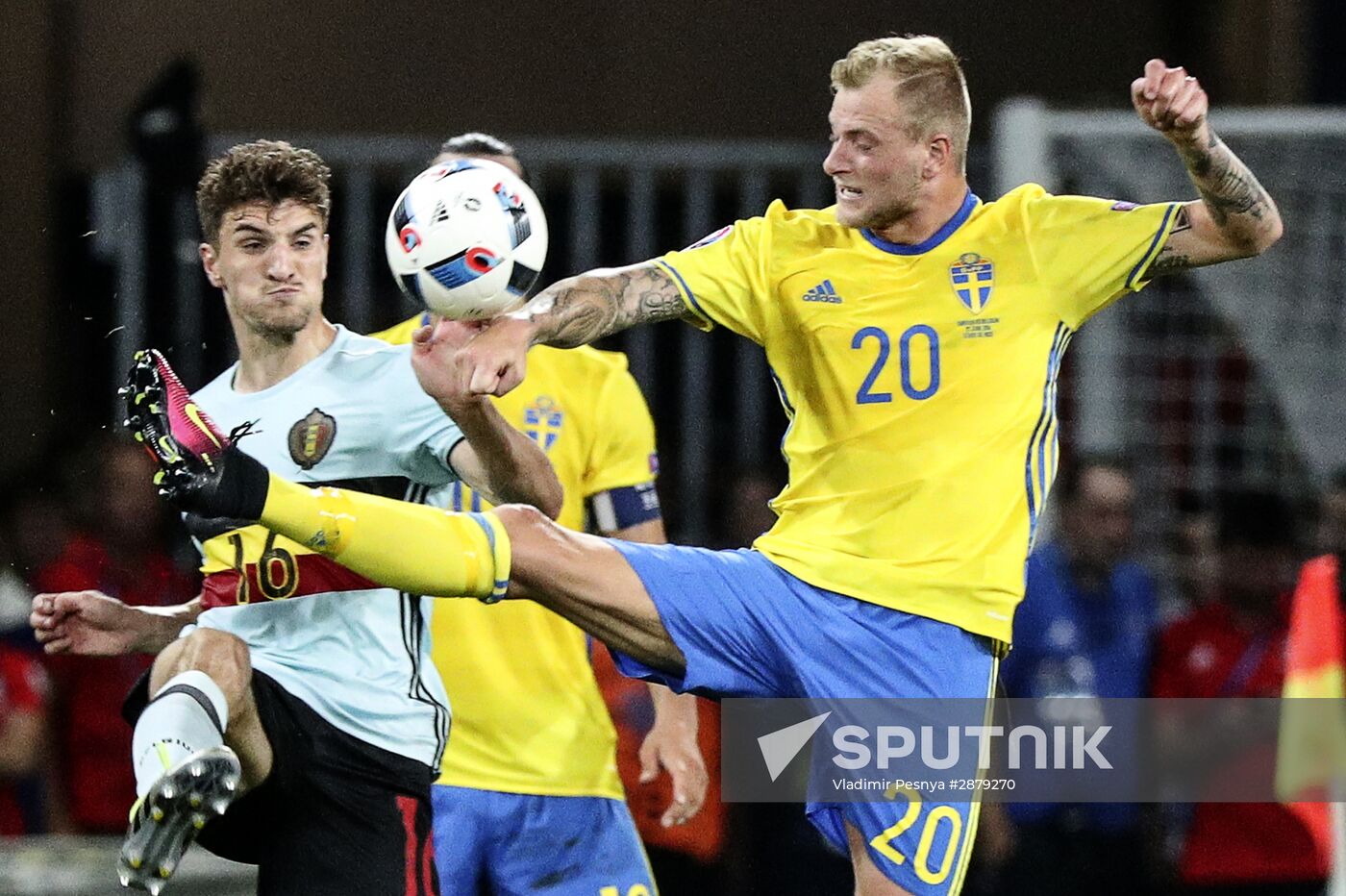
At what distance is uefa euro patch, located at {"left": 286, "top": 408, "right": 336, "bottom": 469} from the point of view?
14.9 feet

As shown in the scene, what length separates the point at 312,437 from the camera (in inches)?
179

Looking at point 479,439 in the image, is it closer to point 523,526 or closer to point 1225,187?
point 523,526

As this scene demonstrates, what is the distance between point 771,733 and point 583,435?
1.31m

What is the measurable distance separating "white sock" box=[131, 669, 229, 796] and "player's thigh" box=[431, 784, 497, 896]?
1041 millimetres

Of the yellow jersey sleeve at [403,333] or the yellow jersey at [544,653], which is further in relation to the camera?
the yellow jersey sleeve at [403,333]

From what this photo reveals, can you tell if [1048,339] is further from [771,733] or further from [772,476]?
[772,476]

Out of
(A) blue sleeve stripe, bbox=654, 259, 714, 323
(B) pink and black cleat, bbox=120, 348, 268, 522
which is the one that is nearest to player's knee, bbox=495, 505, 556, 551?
(B) pink and black cleat, bbox=120, 348, 268, 522

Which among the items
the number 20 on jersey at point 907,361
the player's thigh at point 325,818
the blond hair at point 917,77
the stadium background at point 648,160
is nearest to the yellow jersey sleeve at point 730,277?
the number 20 on jersey at point 907,361

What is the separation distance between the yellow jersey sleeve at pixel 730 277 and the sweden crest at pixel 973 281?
1.36 ft

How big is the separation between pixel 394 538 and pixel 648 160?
3649mm

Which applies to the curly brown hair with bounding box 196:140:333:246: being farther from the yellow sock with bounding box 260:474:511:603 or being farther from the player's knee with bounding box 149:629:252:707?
the player's knee with bounding box 149:629:252:707

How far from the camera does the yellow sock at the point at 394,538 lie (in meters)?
4.08

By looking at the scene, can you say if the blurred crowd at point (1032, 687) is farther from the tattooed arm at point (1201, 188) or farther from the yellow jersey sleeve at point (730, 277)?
the tattooed arm at point (1201, 188)

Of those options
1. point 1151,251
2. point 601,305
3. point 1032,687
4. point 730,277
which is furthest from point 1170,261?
point 1032,687
